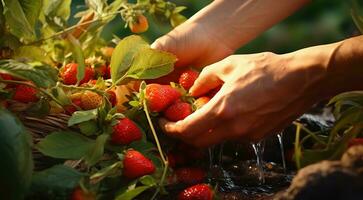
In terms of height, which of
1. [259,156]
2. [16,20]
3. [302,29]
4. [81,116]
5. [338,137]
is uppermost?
[16,20]

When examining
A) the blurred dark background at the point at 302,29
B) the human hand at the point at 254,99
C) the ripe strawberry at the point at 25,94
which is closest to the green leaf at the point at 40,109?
the ripe strawberry at the point at 25,94

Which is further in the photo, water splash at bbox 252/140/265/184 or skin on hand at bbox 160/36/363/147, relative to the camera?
water splash at bbox 252/140/265/184

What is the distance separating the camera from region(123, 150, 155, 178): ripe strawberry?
3.06 ft

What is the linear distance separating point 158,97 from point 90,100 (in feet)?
0.41

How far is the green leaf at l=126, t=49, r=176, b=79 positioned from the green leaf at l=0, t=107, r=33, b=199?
34 cm

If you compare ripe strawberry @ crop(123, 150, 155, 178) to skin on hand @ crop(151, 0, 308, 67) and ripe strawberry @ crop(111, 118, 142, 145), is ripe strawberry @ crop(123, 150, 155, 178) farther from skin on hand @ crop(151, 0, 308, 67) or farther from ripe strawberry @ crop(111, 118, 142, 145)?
skin on hand @ crop(151, 0, 308, 67)

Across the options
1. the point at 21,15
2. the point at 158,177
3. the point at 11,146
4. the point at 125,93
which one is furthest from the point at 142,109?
the point at 11,146

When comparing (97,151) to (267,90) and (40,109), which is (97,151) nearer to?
(40,109)

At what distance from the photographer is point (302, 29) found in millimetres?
3691

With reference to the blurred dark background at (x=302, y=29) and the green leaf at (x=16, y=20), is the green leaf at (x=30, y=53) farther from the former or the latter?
the blurred dark background at (x=302, y=29)

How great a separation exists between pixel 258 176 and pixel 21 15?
556 mm

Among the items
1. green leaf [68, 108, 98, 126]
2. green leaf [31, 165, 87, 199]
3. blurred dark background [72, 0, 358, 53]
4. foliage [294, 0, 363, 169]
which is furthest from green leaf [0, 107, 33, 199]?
blurred dark background [72, 0, 358, 53]

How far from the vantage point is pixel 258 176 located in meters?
1.18

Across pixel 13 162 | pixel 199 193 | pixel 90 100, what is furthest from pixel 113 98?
pixel 13 162
